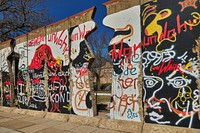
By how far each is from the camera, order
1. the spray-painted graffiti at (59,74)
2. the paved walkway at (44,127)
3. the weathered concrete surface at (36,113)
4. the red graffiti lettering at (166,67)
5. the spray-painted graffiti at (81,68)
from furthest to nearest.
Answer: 1. the weathered concrete surface at (36,113)
2. the spray-painted graffiti at (59,74)
3. the spray-painted graffiti at (81,68)
4. the paved walkway at (44,127)
5. the red graffiti lettering at (166,67)

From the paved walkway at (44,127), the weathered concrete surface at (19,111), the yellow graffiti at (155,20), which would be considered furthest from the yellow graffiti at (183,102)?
the weathered concrete surface at (19,111)

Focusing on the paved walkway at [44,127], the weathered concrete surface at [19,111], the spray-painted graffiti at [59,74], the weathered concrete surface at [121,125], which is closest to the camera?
the weathered concrete surface at [121,125]

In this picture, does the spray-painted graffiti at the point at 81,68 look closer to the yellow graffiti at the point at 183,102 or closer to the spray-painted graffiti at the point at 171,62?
the spray-painted graffiti at the point at 171,62

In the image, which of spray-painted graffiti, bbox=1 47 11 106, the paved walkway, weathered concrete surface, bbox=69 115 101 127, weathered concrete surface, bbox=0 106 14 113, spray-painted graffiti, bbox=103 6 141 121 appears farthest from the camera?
spray-painted graffiti, bbox=1 47 11 106

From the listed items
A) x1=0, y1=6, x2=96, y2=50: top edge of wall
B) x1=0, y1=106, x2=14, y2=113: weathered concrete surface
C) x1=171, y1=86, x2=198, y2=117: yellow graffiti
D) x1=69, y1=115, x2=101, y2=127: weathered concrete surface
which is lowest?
x1=0, y1=106, x2=14, y2=113: weathered concrete surface

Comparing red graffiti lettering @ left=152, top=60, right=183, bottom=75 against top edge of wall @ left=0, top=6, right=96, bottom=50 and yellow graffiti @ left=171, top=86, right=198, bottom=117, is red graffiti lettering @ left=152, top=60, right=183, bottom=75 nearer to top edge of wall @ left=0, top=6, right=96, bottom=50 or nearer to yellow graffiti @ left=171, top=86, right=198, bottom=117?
yellow graffiti @ left=171, top=86, right=198, bottom=117

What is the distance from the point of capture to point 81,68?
7.48 meters

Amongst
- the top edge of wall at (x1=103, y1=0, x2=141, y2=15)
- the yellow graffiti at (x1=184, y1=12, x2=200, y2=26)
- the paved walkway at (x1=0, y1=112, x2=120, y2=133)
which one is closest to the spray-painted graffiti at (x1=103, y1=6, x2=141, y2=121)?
the top edge of wall at (x1=103, y1=0, x2=141, y2=15)

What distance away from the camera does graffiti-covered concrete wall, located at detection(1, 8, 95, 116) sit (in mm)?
7387

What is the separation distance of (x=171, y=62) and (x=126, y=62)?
1.37 m

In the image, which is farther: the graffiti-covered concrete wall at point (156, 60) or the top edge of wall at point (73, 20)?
the top edge of wall at point (73, 20)

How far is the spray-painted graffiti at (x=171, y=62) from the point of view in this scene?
4836 millimetres

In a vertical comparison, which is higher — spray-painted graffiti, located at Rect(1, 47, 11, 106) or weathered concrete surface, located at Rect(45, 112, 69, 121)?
spray-painted graffiti, located at Rect(1, 47, 11, 106)

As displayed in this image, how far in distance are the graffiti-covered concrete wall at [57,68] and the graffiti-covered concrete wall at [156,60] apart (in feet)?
3.95
